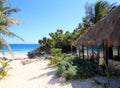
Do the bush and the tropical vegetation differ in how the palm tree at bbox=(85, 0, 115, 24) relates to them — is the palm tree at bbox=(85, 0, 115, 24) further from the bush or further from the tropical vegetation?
the bush

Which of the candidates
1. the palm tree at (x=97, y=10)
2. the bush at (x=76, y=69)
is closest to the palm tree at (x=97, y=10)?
the palm tree at (x=97, y=10)

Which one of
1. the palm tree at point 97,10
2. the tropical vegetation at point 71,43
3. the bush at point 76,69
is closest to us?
the bush at point 76,69

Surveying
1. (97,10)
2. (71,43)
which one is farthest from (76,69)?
(71,43)

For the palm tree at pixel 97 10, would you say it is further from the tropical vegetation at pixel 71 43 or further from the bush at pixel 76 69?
the bush at pixel 76 69

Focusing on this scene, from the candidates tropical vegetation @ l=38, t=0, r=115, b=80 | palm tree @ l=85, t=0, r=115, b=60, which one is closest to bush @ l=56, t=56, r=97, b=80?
tropical vegetation @ l=38, t=0, r=115, b=80

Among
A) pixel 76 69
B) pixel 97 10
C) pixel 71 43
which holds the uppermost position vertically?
pixel 97 10

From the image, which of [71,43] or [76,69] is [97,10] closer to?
[71,43]

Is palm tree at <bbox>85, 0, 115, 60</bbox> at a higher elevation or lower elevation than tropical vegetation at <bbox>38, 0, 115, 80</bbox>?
higher

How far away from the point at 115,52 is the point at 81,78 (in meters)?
2.79

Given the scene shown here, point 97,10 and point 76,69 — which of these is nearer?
point 76,69

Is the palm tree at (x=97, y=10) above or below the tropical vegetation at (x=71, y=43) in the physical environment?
above

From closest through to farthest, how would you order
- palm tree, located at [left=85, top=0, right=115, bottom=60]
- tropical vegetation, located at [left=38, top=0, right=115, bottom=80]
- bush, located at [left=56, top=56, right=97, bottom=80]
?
bush, located at [left=56, top=56, right=97, bottom=80] → tropical vegetation, located at [left=38, top=0, right=115, bottom=80] → palm tree, located at [left=85, top=0, right=115, bottom=60]

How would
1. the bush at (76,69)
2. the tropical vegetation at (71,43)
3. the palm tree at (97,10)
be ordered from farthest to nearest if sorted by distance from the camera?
1. the palm tree at (97,10)
2. the tropical vegetation at (71,43)
3. the bush at (76,69)

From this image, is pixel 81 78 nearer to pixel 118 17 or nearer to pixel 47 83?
pixel 47 83
